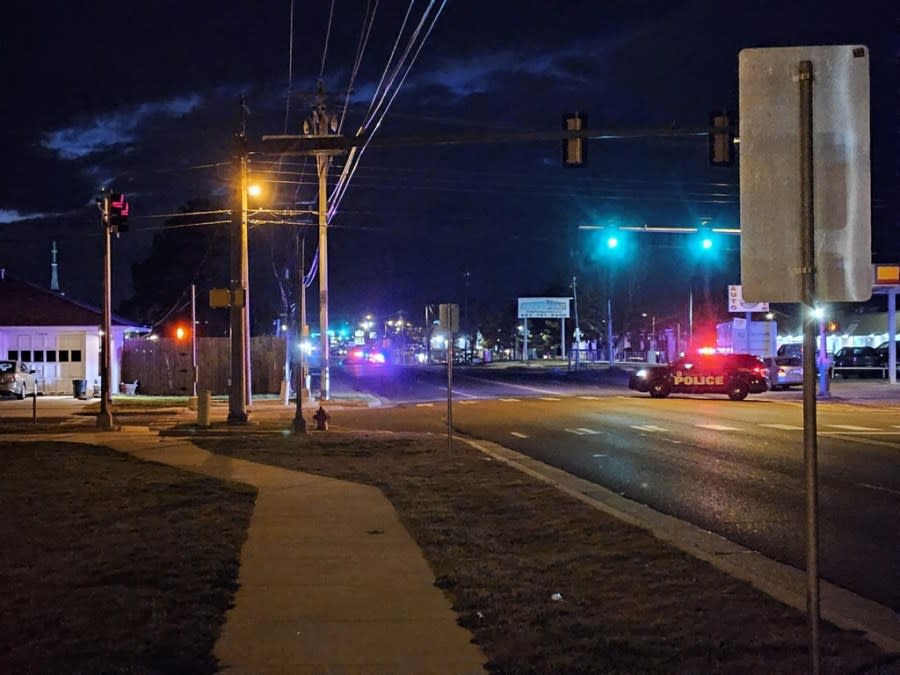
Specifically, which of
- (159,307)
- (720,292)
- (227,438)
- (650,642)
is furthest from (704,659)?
(720,292)

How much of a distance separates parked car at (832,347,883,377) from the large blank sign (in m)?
52.7

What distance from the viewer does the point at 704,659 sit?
18.7ft

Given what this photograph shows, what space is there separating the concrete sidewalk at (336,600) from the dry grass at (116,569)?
0.20 m

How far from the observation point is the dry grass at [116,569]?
588 cm

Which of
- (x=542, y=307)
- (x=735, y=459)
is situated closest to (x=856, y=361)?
(x=735, y=459)

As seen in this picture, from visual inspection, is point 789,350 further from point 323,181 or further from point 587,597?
point 587,597

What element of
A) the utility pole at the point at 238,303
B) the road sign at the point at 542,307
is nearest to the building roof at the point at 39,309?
the utility pole at the point at 238,303

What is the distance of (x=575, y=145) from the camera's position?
1798cm

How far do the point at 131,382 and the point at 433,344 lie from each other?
392 ft

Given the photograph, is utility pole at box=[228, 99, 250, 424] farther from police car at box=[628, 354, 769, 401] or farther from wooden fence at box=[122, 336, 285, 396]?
police car at box=[628, 354, 769, 401]

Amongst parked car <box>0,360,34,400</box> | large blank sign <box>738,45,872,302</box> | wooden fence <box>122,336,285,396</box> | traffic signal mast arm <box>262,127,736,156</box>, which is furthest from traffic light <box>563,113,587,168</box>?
parked car <box>0,360,34,400</box>

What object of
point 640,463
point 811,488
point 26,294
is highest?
point 26,294

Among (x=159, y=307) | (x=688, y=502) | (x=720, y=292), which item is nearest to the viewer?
(x=688, y=502)

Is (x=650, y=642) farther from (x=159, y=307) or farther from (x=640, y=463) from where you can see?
(x=159, y=307)
